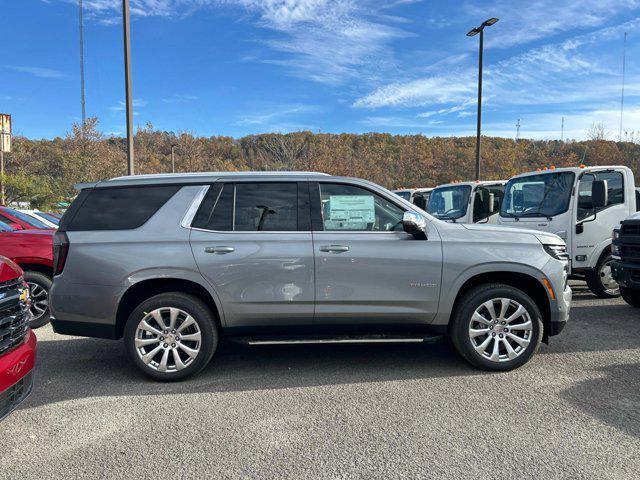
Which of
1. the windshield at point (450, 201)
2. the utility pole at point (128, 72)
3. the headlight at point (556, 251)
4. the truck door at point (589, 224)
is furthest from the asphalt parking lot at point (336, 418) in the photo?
the utility pole at point (128, 72)

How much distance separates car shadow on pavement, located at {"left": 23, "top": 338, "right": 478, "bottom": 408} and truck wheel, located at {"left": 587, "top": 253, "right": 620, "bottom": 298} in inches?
150

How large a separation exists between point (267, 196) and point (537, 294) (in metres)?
2.83

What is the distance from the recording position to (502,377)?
4.44 metres

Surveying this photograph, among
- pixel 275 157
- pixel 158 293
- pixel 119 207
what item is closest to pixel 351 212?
pixel 158 293

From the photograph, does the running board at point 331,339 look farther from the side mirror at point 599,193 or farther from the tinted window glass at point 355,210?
the side mirror at point 599,193

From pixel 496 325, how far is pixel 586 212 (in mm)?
4282

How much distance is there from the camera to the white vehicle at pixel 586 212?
7.62 metres

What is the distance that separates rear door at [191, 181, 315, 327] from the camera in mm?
4352

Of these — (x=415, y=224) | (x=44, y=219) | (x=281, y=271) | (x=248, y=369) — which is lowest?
(x=248, y=369)

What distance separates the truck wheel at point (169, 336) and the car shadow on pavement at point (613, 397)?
3123 millimetres

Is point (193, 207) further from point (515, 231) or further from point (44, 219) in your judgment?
point (44, 219)

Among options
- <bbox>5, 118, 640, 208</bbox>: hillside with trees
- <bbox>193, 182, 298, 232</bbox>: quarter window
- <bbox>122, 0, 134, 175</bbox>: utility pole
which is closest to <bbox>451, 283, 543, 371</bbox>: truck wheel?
<bbox>193, 182, 298, 232</bbox>: quarter window

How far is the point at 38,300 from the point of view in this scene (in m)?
6.52

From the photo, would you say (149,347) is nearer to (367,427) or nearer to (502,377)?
(367,427)
